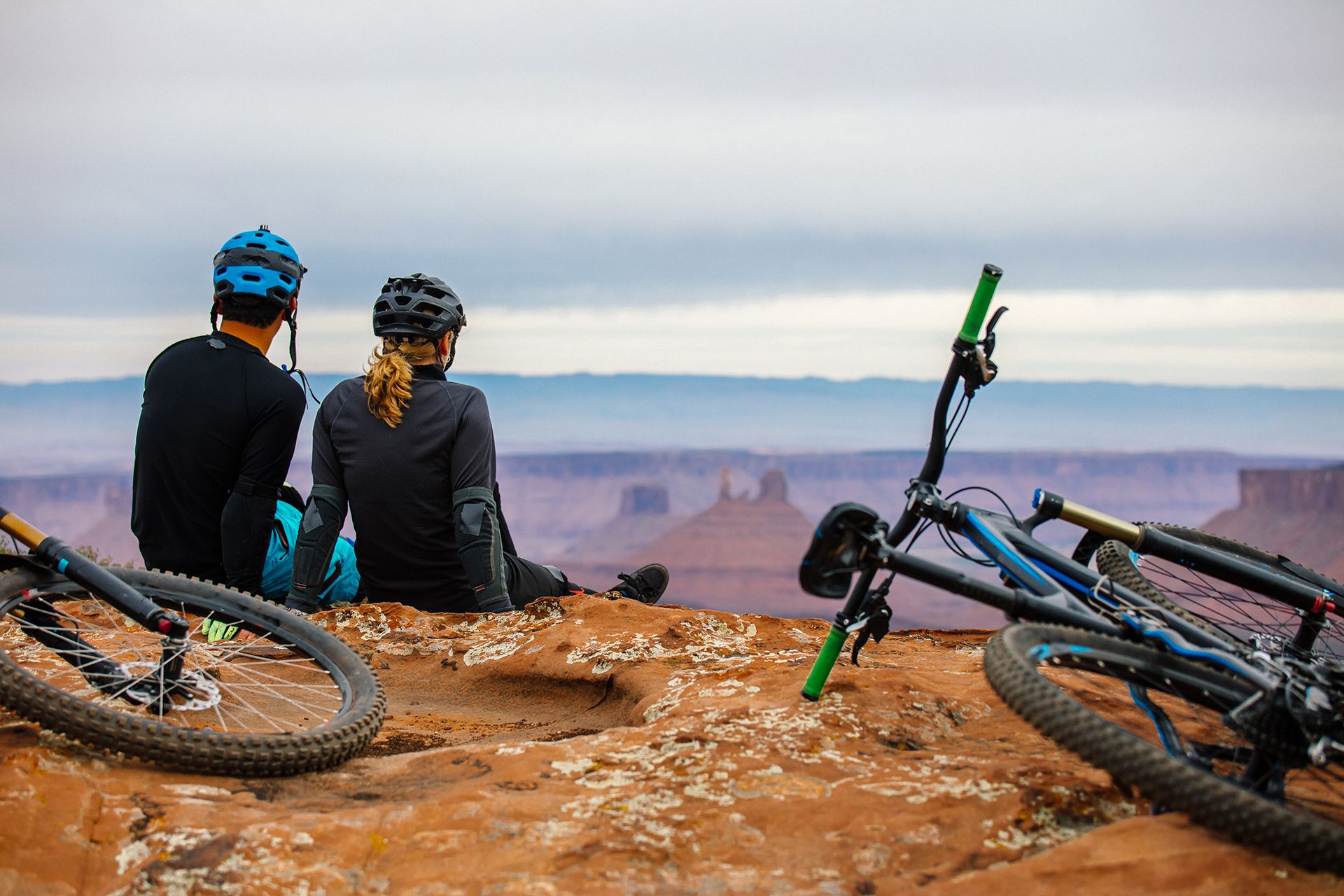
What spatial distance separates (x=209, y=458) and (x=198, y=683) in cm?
202

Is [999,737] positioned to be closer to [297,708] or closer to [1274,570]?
[1274,570]

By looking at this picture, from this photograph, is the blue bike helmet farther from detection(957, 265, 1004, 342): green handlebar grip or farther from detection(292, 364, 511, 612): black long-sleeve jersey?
detection(957, 265, 1004, 342): green handlebar grip

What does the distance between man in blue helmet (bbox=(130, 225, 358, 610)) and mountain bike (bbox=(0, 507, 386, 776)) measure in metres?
0.88

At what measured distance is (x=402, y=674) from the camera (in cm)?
710

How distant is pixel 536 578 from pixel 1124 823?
17.7 feet

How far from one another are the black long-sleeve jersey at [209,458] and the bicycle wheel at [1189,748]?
4.67 metres

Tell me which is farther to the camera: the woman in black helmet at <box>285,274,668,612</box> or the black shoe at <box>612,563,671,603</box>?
the black shoe at <box>612,563,671,603</box>

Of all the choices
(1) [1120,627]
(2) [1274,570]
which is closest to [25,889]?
(1) [1120,627]

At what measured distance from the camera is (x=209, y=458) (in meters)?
6.71

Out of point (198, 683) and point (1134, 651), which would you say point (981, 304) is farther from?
point (198, 683)

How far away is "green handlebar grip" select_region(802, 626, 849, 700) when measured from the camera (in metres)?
4.94

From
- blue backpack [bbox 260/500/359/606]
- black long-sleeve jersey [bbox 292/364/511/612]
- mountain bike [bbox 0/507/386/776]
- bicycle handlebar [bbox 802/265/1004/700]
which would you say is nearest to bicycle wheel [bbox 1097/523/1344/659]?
bicycle handlebar [bbox 802/265/1004/700]

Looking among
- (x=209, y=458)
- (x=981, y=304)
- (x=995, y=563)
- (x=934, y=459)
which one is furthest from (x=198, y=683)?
(x=981, y=304)

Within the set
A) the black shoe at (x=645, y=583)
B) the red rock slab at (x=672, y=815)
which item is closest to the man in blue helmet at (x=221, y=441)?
the red rock slab at (x=672, y=815)
